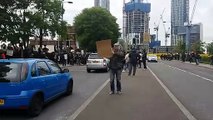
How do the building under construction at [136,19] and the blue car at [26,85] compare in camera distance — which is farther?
the building under construction at [136,19]

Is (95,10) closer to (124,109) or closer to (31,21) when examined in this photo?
(31,21)

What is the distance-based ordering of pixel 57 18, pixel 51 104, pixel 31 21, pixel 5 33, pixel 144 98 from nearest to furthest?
pixel 51 104 < pixel 144 98 < pixel 5 33 < pixel 31 21 < pixel 57 18

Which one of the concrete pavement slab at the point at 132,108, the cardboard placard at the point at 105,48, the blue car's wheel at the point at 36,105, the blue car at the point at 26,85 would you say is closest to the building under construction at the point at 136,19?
the cardboard placard at the point at 105,48

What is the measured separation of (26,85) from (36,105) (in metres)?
0.70

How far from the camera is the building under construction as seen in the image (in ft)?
392

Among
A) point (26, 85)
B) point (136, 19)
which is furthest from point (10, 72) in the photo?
point (136, 19)

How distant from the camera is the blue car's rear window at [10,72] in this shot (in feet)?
34.2

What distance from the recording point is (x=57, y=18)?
48719 millimetres

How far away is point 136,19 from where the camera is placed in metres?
128

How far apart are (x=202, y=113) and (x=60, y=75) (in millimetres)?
4608

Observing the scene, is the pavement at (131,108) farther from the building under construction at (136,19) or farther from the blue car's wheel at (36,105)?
the building under construction at (136,19)

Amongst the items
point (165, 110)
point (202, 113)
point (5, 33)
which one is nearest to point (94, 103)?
point (165, 110)

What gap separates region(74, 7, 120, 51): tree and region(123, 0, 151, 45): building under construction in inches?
704

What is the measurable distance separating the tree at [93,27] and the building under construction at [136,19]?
17893 millimetres
